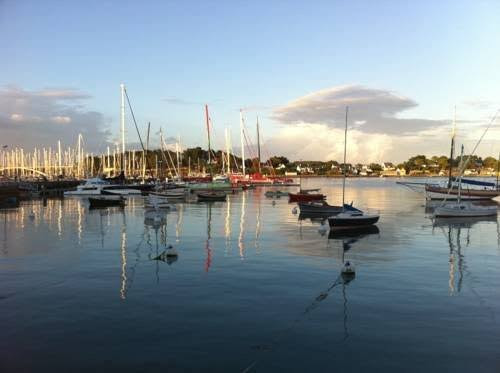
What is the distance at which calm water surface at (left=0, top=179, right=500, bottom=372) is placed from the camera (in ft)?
43.0

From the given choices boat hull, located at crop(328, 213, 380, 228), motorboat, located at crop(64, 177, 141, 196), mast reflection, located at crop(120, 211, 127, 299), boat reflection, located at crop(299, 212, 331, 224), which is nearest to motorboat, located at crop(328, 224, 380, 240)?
boat hull, located at crop(328, 213, 380, 228)

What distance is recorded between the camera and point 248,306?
1808 cm

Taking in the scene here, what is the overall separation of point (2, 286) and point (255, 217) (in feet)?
116

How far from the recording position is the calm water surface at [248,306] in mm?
13094

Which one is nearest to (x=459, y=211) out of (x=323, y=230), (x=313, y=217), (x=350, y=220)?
(x=313, y=217)

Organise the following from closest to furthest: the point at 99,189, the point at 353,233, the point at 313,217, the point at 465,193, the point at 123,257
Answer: the point at 123,257 → the point at 353,233 → the point at 313,217 → the point at 465,193 → the point at 99,189

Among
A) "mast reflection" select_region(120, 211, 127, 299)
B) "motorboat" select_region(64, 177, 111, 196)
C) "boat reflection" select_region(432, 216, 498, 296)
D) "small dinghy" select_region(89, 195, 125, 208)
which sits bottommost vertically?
"boat reflection" select_region(432, 216, 498, 296)

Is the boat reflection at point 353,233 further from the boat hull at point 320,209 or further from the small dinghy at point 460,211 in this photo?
the small dinghy at point 460,211

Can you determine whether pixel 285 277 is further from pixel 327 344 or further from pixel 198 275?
pixel 327 344

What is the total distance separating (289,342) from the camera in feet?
46.7

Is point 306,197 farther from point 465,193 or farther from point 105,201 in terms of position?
point 465,193

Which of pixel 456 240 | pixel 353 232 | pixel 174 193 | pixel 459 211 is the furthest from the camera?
pixel 174 193

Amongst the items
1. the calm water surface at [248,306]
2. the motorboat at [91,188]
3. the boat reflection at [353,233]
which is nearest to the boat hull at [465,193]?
the boat reflection at [353,233]

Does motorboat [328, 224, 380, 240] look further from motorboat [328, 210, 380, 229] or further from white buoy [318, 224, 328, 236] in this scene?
white buoy [318, 224, 328, 236]
